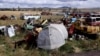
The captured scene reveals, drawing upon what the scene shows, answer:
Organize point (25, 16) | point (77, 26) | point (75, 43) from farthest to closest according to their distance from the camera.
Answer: point (25, 16), point (77, 26), point (75, 43)

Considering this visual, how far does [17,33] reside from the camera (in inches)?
1008

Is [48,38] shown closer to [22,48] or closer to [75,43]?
[22,48]

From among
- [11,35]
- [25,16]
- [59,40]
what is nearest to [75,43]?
[59,40]

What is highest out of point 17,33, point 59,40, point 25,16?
point 59,40

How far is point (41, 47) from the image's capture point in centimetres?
1780

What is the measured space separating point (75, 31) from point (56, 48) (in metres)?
7.37

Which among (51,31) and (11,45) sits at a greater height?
(51,31)

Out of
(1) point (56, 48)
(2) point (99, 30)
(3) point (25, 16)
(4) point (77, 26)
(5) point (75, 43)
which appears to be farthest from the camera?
(3) point (25, 16)

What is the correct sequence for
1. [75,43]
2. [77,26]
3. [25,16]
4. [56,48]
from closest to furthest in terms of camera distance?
[56,48]
[75,43]
[77,26]
[25,16]

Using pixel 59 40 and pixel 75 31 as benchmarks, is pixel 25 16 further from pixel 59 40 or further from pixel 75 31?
pixel 59 40

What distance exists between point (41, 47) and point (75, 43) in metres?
3.73

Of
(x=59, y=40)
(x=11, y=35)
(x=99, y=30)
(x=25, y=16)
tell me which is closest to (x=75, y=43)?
(x=59, y=40)

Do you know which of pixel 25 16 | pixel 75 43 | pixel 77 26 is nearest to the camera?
pixel 75 43

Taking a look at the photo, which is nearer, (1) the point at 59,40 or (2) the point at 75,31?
(1) the point at 59,40
